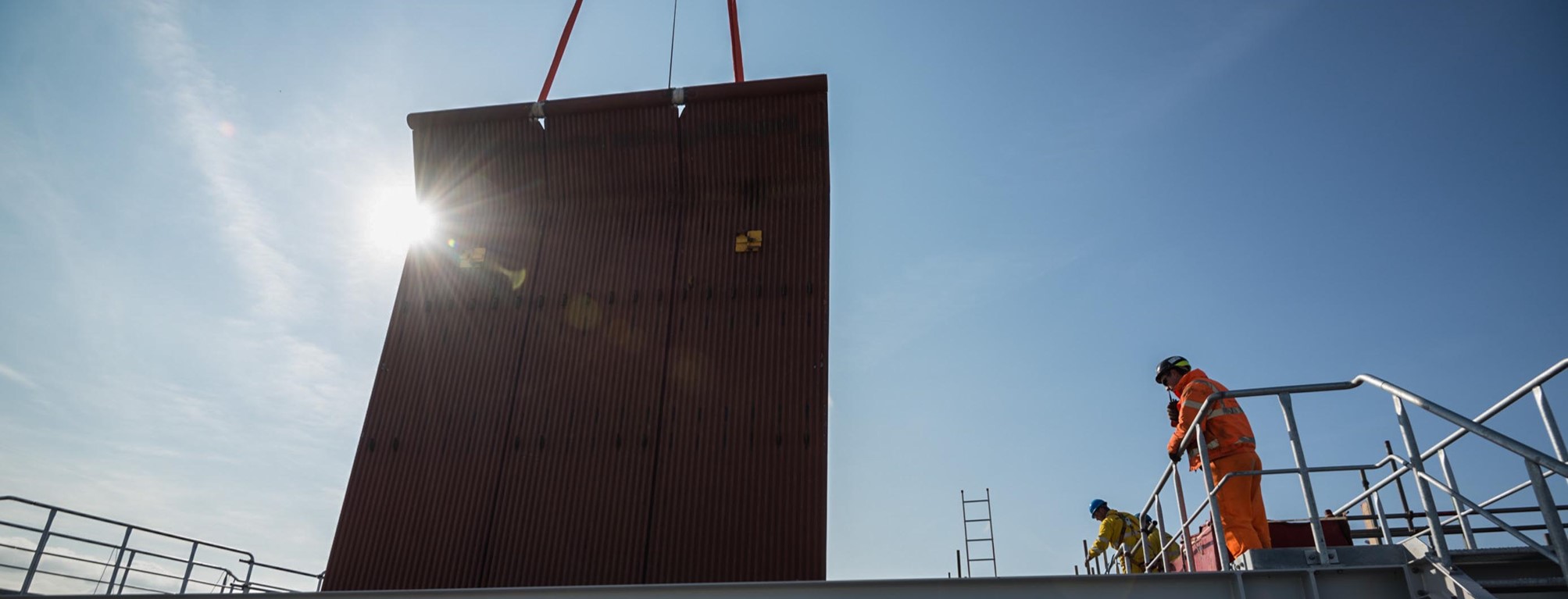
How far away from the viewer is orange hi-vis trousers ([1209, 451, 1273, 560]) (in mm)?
6148

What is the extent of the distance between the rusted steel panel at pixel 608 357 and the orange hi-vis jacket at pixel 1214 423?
366cm

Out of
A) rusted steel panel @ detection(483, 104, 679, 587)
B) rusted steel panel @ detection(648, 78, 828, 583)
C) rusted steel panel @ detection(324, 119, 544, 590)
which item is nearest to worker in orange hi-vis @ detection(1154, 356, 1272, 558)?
rusted steel panel @ detection(648, 78, 828, 583)

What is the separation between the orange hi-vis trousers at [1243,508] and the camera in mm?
6148

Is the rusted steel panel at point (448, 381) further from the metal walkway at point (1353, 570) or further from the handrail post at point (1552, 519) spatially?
the handrail post at point (1552, 519)

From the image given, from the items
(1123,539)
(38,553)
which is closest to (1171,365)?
(1123,539)

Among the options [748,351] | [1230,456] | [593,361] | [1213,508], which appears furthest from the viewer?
[593,361]

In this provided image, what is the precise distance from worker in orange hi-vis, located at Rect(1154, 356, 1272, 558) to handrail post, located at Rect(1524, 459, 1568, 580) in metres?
1.62

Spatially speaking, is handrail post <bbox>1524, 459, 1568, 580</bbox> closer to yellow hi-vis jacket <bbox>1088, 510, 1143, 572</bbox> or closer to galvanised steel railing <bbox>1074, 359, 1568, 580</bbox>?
galvanised steel railing <bbox>1074, 359, 1568, 580</bbox>

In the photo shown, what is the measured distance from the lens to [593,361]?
34.0ft

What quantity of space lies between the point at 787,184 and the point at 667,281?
196 centimetres

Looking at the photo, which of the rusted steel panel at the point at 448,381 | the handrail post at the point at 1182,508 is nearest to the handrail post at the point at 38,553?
the rusted steel panel at the point at 448,381

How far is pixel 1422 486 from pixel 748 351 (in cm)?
647

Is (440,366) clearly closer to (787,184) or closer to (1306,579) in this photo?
(787,184)

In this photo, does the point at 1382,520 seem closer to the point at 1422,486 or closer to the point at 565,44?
the point at 1422,486
